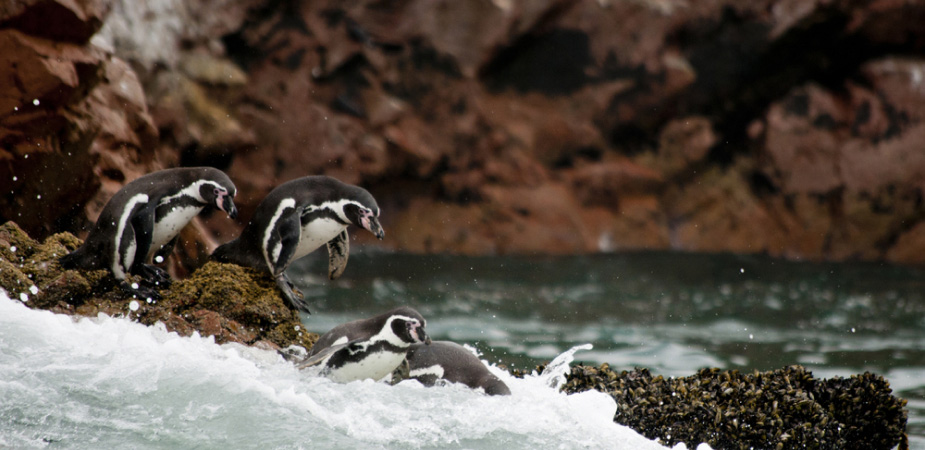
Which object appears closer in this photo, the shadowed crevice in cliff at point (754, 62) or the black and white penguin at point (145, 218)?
the black and white penguin at point (145, 218)

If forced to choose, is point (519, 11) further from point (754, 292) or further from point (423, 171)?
point (754, 292)

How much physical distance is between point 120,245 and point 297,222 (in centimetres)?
81

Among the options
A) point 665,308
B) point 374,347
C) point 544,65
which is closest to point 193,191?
point 374,347

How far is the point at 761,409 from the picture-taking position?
13.8 ft

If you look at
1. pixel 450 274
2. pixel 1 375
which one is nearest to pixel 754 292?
pixel 450 274

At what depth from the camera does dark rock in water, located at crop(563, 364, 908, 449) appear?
4113 millimetres

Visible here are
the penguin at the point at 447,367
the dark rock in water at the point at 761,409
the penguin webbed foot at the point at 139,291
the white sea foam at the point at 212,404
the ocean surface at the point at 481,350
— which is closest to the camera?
the white sea foam at the point at 212,404

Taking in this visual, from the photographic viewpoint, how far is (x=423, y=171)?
1245cm

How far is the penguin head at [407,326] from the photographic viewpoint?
4309 mm

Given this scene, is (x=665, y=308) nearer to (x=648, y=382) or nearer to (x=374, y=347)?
(x=648, y=382)

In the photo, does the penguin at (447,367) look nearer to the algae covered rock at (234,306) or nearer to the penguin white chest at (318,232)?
the algae covered rock at (234,306)

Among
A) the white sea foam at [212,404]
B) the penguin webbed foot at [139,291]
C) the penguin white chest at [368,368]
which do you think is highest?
the penguin webbed foot at [139,291]

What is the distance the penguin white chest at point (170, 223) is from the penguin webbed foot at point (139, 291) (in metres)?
0.19

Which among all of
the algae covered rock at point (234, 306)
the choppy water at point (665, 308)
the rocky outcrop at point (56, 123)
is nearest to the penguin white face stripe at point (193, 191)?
the algae covered rock at point (234, 306)
